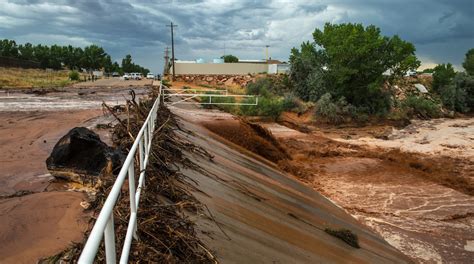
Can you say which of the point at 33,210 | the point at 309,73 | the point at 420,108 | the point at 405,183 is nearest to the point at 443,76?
the point at 420,108

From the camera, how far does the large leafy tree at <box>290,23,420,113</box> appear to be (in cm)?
4509

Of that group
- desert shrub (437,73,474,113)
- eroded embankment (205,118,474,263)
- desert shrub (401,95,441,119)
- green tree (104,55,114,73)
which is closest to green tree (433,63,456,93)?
desert shrub (437,73,474,113)

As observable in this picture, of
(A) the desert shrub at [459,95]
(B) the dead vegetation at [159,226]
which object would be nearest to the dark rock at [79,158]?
(B) the dead vegetation at [159,226]

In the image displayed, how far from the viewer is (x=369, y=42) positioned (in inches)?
1796

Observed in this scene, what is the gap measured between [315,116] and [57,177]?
35310 mm

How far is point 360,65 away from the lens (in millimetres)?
45281

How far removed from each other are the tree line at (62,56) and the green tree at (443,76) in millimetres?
79356

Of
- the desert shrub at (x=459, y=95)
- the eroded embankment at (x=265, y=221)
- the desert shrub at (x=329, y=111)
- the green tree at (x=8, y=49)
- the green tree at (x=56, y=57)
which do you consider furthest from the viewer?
the green tree at (x=56, y=57)

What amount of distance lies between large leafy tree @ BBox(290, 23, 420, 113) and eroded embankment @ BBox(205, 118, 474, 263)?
15.9 metres

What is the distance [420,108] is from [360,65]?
35.6 ft

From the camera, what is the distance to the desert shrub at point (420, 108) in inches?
1969

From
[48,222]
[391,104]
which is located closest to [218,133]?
[48,222]

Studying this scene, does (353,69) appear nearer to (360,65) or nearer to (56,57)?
(360,65)

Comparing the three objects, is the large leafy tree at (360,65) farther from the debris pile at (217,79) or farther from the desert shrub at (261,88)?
the debris pile at (217,79)
